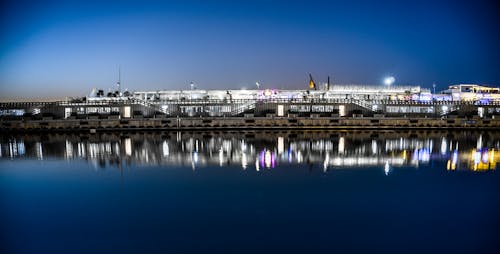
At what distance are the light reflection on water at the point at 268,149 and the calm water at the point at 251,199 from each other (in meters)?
0.17

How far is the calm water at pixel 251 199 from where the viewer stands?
37.0 ft

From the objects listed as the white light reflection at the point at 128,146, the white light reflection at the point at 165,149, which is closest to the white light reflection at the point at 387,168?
the white light reflection at the point at 165,149

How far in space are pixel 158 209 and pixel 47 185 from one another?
23.8 feet

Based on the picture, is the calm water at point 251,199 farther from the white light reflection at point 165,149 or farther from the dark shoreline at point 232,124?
the dark shoreline at point 232,124

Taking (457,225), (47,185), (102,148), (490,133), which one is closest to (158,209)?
(47,185)

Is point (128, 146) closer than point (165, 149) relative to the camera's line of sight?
No

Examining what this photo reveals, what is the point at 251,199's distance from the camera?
50.5ft

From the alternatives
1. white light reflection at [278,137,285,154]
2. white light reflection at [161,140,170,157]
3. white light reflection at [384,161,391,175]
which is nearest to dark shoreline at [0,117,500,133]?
white light reflection at [278,137,285,154]

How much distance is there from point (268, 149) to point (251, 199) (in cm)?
1237

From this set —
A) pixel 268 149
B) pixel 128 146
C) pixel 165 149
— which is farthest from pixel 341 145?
pixel 128 146

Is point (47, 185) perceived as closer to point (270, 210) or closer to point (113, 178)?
point (113, 178)

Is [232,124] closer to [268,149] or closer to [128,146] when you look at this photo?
[128,146]

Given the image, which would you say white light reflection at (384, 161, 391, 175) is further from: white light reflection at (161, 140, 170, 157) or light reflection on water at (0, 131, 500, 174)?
white light reflection at (161, 140, 170, 157)

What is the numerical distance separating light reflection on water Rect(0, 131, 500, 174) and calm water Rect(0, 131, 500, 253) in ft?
0.55
